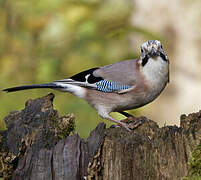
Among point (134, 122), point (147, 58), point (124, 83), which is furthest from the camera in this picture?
point (124, 83)

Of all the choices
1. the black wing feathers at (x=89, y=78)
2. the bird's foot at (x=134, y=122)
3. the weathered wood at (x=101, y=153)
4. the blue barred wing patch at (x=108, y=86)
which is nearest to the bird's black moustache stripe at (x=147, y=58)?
the blue barred wing patch at (x=108, y=86)

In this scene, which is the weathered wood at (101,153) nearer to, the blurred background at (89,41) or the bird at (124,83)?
the bird at (124,83)

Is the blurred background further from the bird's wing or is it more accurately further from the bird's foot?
the bird's foot

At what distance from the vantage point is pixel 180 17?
923 cm

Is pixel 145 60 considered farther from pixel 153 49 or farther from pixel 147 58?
pixel 153 49

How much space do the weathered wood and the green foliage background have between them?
331 cm

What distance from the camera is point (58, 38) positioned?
8328 mm

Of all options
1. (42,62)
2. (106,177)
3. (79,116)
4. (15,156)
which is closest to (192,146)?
(106,177)

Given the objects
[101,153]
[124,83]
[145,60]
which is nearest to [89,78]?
[124,83]

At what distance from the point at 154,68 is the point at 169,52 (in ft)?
12.5

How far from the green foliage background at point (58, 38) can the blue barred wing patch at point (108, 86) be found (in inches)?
79.8

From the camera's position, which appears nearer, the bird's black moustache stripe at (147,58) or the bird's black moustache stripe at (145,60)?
the bird's black moustache stripe at (147,58)

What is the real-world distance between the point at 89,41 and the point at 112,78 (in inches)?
98.4

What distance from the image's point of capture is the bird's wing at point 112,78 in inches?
223
